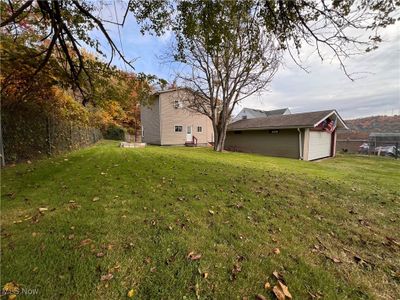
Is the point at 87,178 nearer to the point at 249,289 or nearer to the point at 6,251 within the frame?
the point at 6,251

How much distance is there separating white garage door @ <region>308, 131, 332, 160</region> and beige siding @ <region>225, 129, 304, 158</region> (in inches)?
53.1

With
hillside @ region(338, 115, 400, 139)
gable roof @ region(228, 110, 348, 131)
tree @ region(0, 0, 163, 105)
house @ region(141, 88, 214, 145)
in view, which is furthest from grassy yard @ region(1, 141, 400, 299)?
hillside @ region(338, 115, 400, 139)

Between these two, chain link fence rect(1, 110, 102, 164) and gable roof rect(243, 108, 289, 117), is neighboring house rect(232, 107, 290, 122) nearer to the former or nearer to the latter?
gable roof rect(243, 108, 289, 117)

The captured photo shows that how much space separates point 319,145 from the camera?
17844 mm

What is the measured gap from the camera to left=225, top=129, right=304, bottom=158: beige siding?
16562 mm

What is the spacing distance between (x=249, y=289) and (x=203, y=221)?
1426mm

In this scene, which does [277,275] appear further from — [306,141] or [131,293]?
[306,141]

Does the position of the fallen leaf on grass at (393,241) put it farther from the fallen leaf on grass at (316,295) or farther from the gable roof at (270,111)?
the gable roof at (270,111)

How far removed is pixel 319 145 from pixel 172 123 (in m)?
14.0

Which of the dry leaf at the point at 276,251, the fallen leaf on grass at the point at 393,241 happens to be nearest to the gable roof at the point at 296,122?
the fallen leaf on grass at the point at 393,241

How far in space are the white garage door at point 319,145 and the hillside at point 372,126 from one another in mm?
16238

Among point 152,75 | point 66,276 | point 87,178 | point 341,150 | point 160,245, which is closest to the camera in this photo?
point 66,276

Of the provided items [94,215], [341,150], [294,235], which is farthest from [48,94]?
[341,150]

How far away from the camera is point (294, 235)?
10.8 feet
